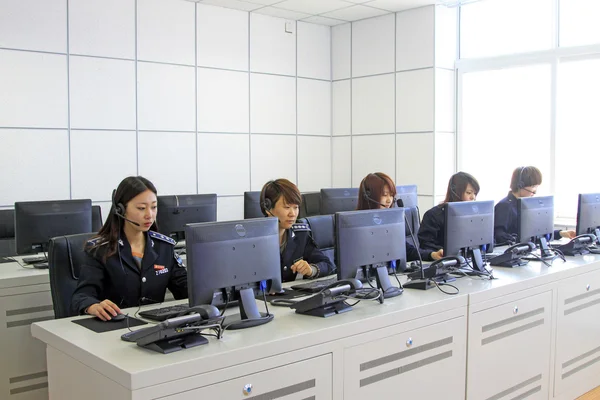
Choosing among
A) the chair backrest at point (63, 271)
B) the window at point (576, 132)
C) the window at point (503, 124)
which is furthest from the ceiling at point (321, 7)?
the chair backrest at point (63, 271)

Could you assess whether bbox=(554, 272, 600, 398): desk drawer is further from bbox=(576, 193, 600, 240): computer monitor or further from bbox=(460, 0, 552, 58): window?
bbox=(460, 0, 552, 58): window

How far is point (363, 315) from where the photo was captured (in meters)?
2.72

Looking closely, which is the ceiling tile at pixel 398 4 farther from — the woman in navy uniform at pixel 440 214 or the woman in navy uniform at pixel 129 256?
the woman in navy uniform at pixel 129 256

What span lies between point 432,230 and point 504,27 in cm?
307

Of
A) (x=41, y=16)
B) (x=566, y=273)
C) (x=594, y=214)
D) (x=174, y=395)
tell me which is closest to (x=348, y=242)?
(x=174, y=395)

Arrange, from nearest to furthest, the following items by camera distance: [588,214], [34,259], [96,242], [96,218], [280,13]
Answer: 1. [96,242]
2. [34,259]
3. [96,218]
4. [588,214]
5. [280,13]

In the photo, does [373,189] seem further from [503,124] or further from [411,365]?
[503,124]

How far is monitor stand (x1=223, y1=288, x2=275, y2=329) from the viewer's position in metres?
2.55

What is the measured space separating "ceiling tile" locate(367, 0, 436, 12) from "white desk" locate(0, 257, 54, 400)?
436 cm

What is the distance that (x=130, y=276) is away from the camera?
3.01 m

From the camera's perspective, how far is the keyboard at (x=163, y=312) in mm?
2615

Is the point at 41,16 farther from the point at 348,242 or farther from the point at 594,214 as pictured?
the point at 594,214

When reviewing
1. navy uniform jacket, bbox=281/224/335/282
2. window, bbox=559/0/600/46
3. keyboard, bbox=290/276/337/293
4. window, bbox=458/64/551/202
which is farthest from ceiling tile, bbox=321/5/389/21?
keyboard, bbox=290/276/337/293

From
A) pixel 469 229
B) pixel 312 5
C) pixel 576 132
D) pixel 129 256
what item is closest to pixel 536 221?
pixel 469 229
